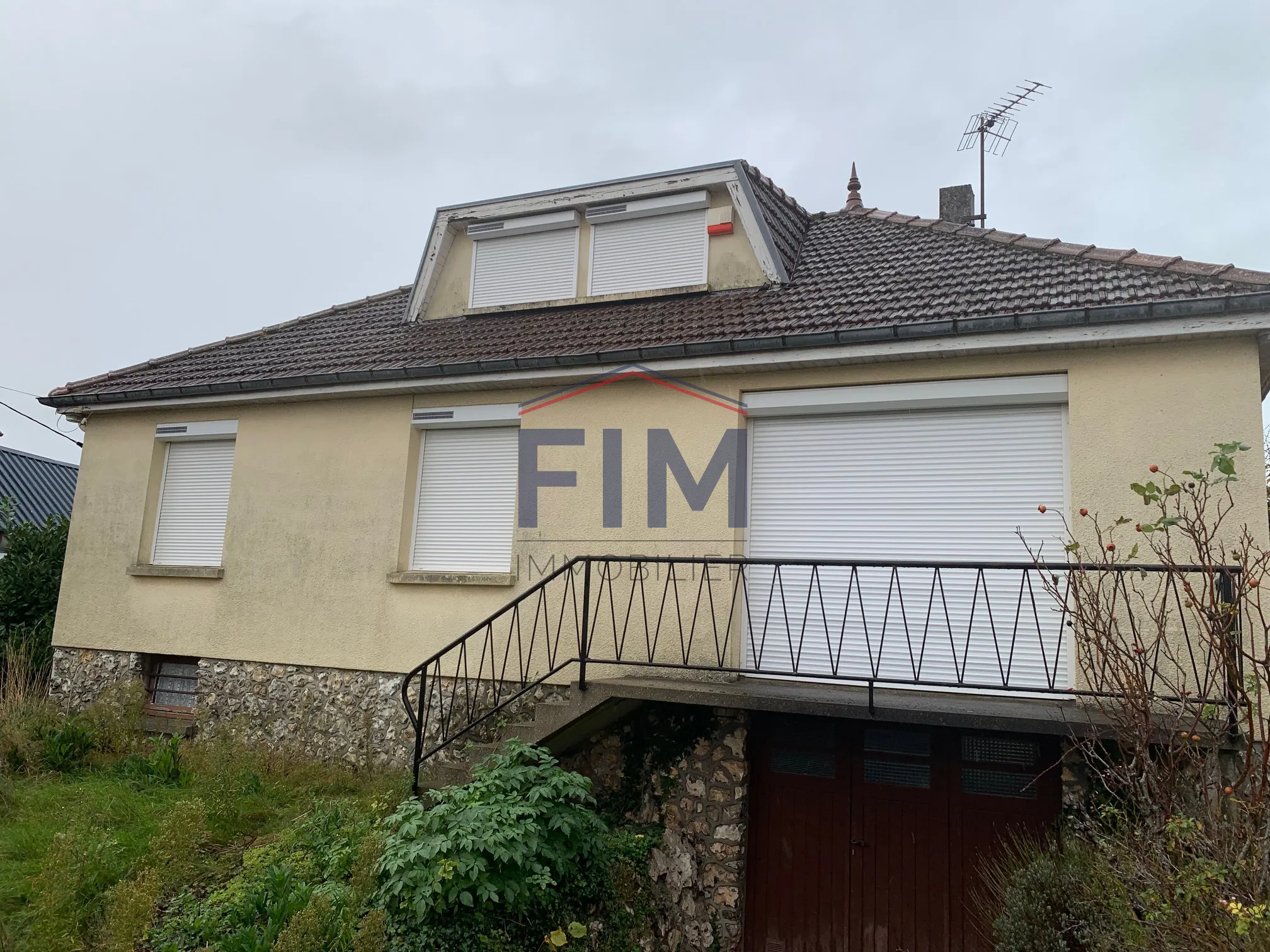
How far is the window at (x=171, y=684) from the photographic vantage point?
9382 mm

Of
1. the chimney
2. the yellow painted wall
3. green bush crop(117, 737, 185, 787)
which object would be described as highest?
the chimney

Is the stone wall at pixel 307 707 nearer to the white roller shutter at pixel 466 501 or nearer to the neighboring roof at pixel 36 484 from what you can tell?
the white roller shutter at pixel 466 501

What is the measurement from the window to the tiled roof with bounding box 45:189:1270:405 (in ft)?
9.71

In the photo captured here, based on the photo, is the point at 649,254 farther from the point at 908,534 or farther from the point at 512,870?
the point at 512,870

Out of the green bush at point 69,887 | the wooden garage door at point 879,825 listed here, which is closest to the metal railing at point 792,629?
the wooden garage door at point 879,825

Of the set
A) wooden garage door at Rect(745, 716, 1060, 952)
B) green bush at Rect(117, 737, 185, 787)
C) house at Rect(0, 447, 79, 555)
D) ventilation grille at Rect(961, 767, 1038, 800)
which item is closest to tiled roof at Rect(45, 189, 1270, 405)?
wooden garage door at Rect(745, 716, 1060, 952)

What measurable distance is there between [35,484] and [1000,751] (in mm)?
24087

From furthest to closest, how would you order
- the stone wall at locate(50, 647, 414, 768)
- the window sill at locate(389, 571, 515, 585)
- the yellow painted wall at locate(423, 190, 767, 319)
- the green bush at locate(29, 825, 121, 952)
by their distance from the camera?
the yellow painted wall at locate(423, 190, 767, 319)
the stone wall at locate(50, 647, 414, 768)
the window sill at locate(389, 571, 515, 585)
the green bush at locate(29, 825, 121, 952)

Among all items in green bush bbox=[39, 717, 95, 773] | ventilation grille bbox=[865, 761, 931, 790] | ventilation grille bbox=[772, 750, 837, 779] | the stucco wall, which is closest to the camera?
the stucco wall

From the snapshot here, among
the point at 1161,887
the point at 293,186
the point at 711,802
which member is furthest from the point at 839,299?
the point at 293,186

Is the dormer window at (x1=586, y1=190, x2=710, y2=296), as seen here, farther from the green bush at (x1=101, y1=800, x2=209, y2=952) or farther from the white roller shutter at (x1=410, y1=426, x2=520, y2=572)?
the green bush at (x1=101, y1=800, x2=209, y2=952)

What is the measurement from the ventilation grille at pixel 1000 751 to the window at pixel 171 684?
25.2 ft

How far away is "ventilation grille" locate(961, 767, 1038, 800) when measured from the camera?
19.9 feet

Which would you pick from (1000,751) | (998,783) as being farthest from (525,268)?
(998,783)
